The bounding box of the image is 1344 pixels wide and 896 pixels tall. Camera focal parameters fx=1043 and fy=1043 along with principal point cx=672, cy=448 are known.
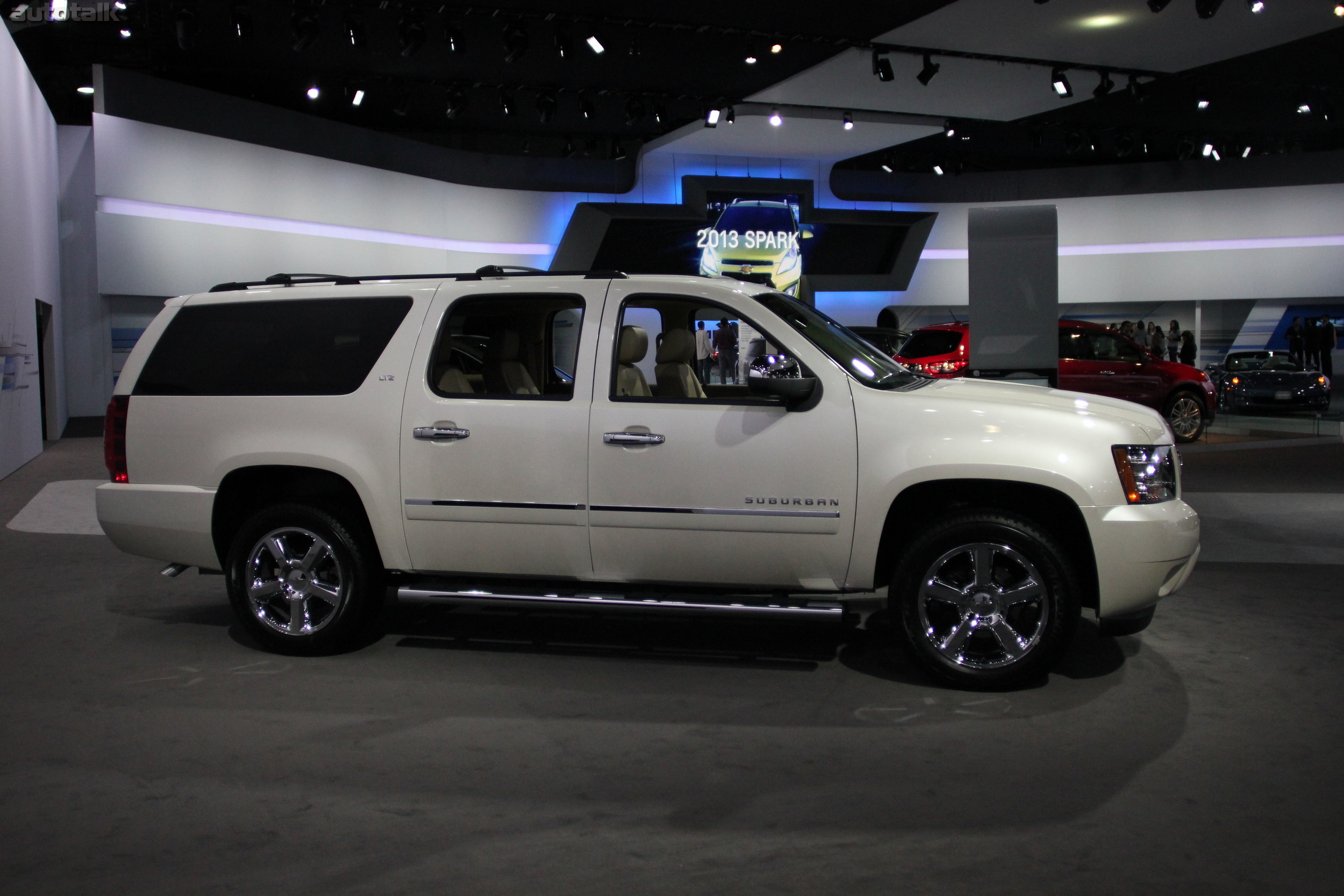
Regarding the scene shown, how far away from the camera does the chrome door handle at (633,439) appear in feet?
15.3

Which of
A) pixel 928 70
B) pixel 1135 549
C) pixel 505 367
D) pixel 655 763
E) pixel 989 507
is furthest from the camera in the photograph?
pixel 928 70

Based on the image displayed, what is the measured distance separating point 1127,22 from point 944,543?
12.6 meters

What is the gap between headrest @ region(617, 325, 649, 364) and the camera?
4.87 meters

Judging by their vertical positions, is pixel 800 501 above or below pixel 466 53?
below

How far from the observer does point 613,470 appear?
4.71 metres

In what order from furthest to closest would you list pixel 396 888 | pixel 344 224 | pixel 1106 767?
pixel 344 224
pixel 1106 767
pixel 396 888

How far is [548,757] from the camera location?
3.85 metres

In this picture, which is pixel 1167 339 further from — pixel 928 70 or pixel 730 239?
pixel 928 70

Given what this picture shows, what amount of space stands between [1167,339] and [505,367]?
70.5ft

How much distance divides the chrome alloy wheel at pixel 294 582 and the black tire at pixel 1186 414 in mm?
13150

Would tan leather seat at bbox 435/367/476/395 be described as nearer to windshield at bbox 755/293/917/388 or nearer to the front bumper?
windshield at bbox 755/293/917/388

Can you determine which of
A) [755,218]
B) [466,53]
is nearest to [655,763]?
[466,53]

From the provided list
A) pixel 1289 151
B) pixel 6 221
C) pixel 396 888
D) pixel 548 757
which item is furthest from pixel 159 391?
pixel 1289 151

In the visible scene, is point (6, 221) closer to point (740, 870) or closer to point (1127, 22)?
point (740, 870)
